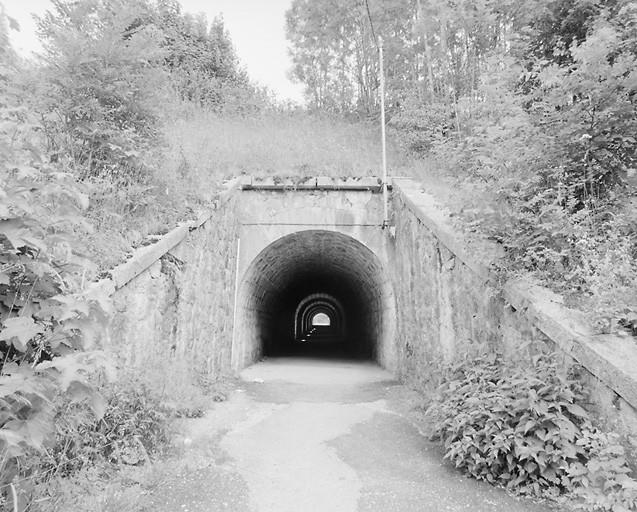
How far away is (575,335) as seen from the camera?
3.35 metres

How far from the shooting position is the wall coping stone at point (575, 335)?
114 inches

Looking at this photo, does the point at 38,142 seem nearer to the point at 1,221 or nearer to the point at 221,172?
the point at 1,221

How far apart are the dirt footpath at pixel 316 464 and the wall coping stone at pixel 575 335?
1095 mm

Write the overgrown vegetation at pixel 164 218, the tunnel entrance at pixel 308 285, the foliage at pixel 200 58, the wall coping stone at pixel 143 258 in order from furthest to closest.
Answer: the foliage at pixel 200 58 < the tunnel entrance at pixel 308 285 < the wall coping stone at pixel 143 258 < the overgrown vegetation at pixel 164 218

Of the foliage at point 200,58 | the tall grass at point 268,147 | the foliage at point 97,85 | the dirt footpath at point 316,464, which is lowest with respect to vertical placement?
the dirt footpath at point 316,464

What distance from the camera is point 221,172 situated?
32.6 feet

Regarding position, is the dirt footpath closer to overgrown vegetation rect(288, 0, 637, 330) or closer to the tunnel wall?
the tunnel wall

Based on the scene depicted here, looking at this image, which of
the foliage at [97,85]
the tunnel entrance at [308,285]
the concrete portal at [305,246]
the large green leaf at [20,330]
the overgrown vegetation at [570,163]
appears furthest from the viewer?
the tunnel entrance at [308,285]

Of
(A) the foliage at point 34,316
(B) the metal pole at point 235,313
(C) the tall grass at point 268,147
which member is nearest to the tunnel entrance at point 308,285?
(B) the metal pole at point 235,313

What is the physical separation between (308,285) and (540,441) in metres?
14.9

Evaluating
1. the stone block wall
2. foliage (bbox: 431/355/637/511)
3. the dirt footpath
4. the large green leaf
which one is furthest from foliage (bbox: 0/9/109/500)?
foliage (bbox: 431/355/637/511)

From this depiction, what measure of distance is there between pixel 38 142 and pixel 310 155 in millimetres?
7301

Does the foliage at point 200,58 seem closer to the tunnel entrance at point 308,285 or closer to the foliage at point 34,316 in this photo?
the tunnel entrance at point 308,285

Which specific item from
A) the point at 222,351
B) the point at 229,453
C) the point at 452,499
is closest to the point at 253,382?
the point at 222,351
